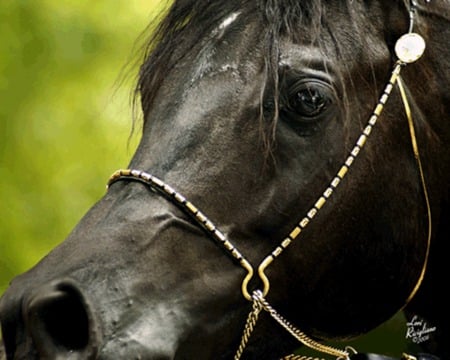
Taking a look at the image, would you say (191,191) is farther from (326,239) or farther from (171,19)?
(171,19)

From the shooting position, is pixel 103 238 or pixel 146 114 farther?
pixel 146 114

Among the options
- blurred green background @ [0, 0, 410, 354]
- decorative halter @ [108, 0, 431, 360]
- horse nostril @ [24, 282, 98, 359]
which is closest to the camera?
horse nostril @ [24, 282, 98, 359]

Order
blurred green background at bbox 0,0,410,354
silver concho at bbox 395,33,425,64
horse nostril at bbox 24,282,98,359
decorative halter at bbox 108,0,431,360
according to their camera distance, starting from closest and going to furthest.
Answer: horse nostril at bbox 24,282,98,359 → decorative halter at bbox 108,0,431,360 → silver concho at bbox 395,33,425,64 → blurred green background at bbox 0,0,410,354

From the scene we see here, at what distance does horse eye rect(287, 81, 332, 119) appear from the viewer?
274cm

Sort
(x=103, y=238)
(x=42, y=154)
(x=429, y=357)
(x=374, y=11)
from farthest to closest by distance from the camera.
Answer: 1. (x=42, y=154)
2. (x=429, y=357)
3. (x=374, y=11)
4. (x=103, y=238)

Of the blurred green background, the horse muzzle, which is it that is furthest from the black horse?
the blurred green background

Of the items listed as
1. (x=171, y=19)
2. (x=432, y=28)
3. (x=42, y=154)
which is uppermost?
(x=171, y=19)

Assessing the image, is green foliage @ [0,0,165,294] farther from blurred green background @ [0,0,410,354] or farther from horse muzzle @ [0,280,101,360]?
horse muzzle @ [0,280,101,360]

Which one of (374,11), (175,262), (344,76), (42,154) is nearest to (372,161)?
(344,76)

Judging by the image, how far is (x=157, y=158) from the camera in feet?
8.72

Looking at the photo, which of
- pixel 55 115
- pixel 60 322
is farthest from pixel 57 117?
pixel 60 322

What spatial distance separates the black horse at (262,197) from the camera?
8.13ft

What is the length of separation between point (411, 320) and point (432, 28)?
977 millimetres

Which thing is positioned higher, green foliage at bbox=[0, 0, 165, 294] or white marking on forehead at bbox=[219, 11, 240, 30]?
white marking on forehead at bbox=[219, 11, 240, 30]
